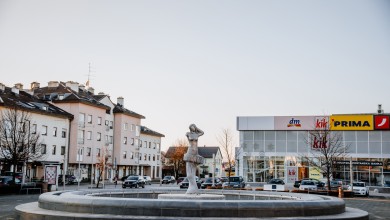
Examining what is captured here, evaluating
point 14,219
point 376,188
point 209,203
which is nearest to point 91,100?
point 376,188

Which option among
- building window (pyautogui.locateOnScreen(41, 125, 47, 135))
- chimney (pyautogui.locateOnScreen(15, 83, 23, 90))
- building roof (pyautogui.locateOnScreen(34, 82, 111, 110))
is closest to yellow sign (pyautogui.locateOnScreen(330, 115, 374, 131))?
building roof (pyautogui.locateOnScreen(34, 82, 111, 110))

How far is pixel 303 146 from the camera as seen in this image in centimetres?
5541

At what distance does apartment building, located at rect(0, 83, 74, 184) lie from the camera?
52.7 m

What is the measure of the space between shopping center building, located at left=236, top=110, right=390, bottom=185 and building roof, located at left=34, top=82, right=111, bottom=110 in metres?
22.4

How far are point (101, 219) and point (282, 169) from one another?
44.5 metres

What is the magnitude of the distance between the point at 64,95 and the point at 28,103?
849 centimetres

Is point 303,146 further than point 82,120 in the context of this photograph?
No

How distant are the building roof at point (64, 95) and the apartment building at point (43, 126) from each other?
2077 millimetres

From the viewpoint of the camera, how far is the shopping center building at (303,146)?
52594mm

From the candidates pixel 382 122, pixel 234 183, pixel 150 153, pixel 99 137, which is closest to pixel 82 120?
pixel 99 137

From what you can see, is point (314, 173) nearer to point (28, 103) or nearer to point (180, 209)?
point (28, 103)

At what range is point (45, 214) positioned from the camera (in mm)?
15031

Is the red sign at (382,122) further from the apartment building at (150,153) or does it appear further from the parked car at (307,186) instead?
the apartment building at (150,153)

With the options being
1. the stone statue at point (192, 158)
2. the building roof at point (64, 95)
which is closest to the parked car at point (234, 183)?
the stone statue at point (192, 158)
